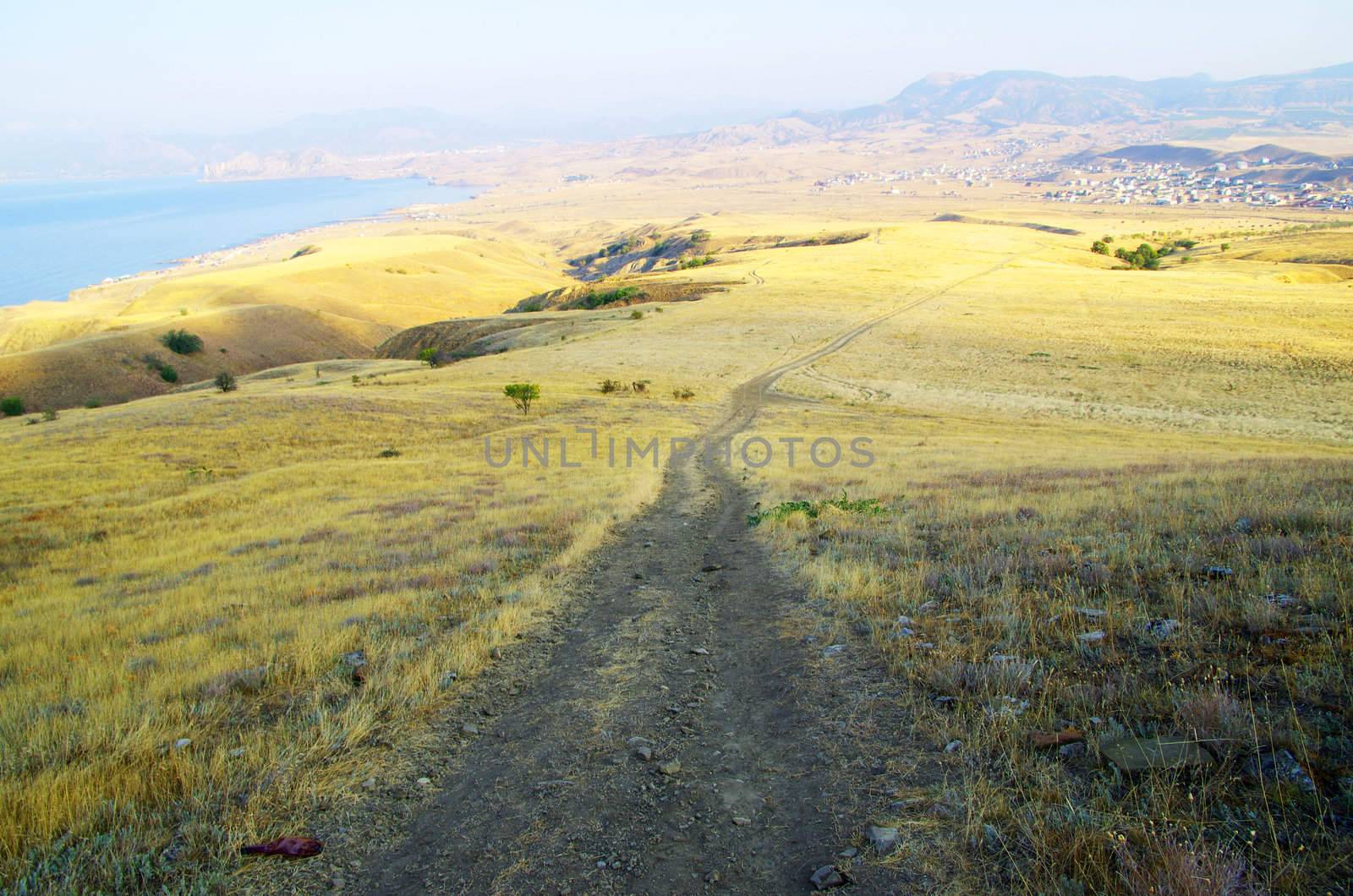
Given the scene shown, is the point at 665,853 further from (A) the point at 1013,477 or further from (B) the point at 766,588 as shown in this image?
(A) the point at 1013,477

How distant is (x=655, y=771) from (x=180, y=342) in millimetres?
93428

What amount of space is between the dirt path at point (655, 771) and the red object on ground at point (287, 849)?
130 millimetres

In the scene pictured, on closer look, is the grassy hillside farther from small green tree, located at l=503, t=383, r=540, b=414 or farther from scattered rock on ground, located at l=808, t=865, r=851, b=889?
scattered rock on ground, located at l=808, t=865, r=851, b=889

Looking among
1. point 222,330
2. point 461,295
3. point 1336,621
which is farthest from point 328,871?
point 461,295

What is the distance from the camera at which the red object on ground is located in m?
4.16

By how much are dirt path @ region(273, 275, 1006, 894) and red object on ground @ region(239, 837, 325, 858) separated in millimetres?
130

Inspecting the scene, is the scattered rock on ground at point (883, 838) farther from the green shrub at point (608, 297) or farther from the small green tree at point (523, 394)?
the green shrub at point (608, 297)

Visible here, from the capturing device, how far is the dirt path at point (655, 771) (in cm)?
404

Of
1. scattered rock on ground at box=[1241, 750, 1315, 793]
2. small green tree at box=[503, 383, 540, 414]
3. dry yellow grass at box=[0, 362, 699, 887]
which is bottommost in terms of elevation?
small green tree at box=[503, 383, 540, 414]

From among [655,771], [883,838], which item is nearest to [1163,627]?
[883,838]

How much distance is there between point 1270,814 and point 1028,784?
111 centimetres

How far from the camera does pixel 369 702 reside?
Answer: 5902mm

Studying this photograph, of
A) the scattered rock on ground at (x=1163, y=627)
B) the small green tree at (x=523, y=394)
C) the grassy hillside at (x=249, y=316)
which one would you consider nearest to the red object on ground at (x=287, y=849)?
the scattered rock on ground at (x=1163, y=627)

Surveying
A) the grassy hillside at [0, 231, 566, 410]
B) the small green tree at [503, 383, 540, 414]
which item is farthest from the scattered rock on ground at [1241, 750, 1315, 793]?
the grassy hillside at [0, 231, 566, 410]
